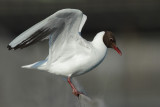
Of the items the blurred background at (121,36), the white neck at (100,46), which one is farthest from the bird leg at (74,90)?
the blurred background at (121,36)

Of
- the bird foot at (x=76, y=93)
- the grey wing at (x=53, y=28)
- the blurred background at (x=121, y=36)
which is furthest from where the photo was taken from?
the blurred background at (x=121, y=36)

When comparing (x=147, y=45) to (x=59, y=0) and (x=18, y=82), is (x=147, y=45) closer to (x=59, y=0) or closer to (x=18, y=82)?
(x=59, y=0)

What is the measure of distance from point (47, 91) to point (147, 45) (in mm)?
5132

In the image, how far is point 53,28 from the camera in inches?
114

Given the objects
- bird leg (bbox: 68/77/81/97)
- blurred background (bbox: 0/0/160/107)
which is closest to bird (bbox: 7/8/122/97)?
bird leg (bbox: 68/77/81/97)

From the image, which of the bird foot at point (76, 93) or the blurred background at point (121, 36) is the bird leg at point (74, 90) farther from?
the blurred background at point (121, 36)

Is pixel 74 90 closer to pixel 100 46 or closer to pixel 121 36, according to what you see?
pixel 100 46

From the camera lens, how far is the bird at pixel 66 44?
2852 mm

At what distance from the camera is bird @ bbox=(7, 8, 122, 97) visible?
2852 mm

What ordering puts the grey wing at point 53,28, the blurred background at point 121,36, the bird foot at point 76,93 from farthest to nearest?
the blurred background at point 121,36, the bird foot at point 76,93, the grey wing at point 53,28

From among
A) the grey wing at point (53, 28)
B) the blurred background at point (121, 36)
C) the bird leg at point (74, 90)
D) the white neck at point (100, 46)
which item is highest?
the grey wing at point (53, 28)

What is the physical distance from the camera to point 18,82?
117 inches

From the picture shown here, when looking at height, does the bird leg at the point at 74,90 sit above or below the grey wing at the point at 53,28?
below

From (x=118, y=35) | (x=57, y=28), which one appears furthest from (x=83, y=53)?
(x=118, y=35)
